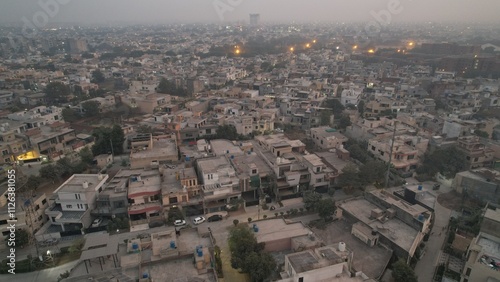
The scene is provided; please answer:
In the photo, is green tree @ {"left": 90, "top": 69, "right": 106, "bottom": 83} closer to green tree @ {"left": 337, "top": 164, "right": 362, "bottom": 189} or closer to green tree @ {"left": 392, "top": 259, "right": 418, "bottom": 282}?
green tree @ {"left": 337, "top": 164, "right": 362, "bottom": 189}

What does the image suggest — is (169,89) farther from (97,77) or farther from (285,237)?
(285,237)

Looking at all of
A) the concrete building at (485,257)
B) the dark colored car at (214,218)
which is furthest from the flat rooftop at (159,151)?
the concrete building at (485,257)

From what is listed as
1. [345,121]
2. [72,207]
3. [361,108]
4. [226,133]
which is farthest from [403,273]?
[361,108]

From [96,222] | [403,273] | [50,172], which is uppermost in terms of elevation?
[403,273]

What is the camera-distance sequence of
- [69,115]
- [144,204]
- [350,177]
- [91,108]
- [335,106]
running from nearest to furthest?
[144,204]
[350,177]
[69,115]
[335,106]
[91,108]

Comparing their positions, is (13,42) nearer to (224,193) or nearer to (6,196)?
(6,196)

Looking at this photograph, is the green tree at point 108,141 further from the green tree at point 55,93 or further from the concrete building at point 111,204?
the green tree at point 55,93

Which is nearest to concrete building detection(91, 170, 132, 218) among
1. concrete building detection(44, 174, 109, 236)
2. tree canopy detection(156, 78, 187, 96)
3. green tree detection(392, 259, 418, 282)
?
concrete building detection(44, 174, 109, 236)
